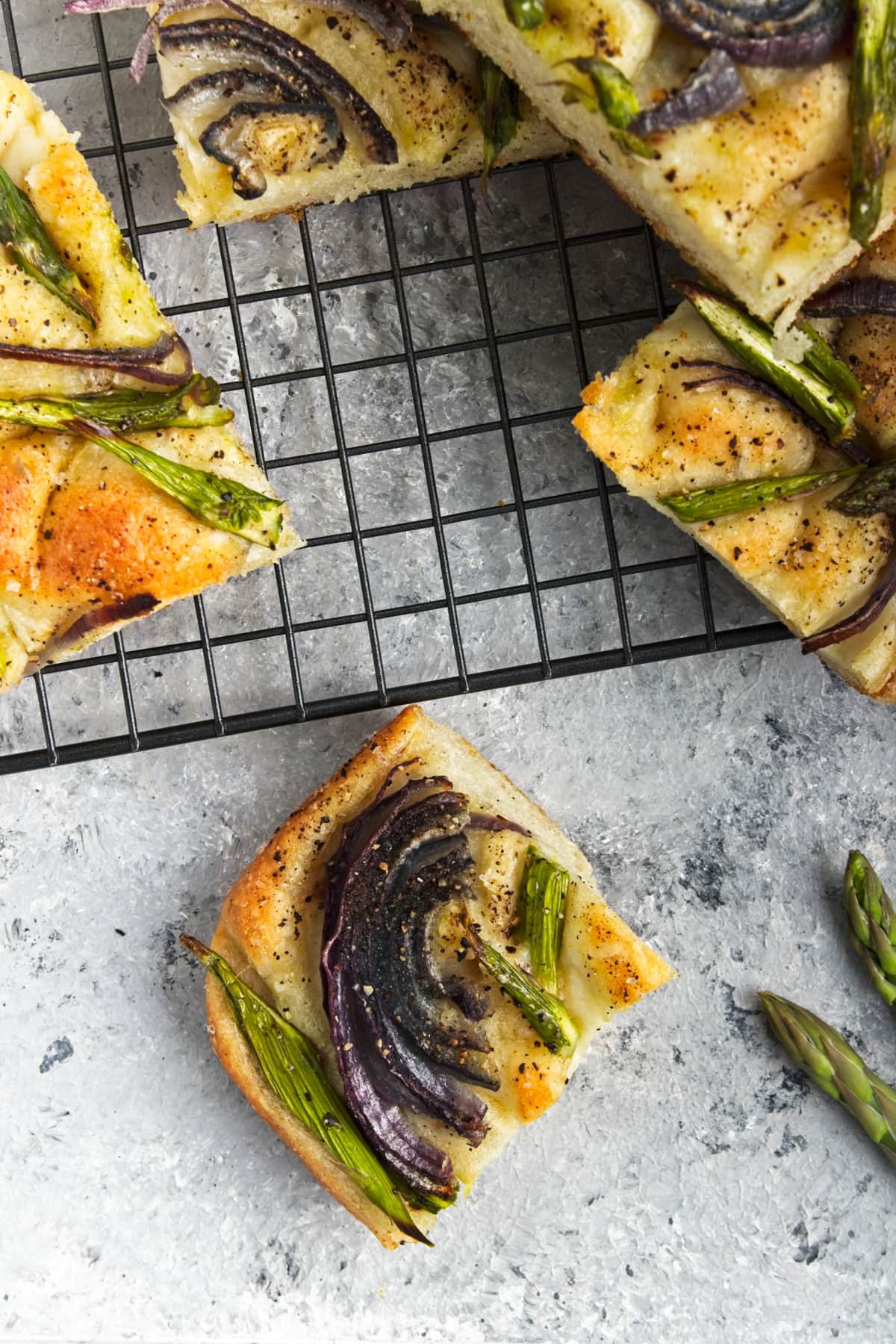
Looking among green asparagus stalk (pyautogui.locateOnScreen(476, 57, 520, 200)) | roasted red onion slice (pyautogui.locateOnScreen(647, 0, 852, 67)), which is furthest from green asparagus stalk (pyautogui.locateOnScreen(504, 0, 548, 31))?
green asparagus stalk (pyautogui.locateOnScreen(476, 57, 520, 200))

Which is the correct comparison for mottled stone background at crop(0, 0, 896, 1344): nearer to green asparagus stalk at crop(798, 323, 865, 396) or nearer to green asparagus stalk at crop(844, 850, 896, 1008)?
green asparagus stalk at crop(844, 850, 896, 1008)

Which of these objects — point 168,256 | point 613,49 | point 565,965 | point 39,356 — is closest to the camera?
point 613,49

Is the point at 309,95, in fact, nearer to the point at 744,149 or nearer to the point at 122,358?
the point at 122,358

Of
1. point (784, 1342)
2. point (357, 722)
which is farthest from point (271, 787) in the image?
point (784, 1342)

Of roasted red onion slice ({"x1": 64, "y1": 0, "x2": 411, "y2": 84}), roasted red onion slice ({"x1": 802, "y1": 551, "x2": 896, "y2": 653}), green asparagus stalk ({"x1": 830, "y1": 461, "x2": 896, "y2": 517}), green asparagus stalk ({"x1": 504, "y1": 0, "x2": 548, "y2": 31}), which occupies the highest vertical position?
roasted red onion slice ({"x1": 64, "y1": 0, "x2": 411, "y2": 84})

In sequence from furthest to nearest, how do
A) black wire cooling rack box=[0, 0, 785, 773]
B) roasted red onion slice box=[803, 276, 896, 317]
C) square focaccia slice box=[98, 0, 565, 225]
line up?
1. black wire cooling rack box=[0, 0, 785, 773]
2. square focaccia slice box=[98, 0, 565, 225]
3. roasted red onion slice box=[803, 276, 896, 317]

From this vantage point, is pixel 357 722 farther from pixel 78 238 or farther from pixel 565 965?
pixel 78 238
